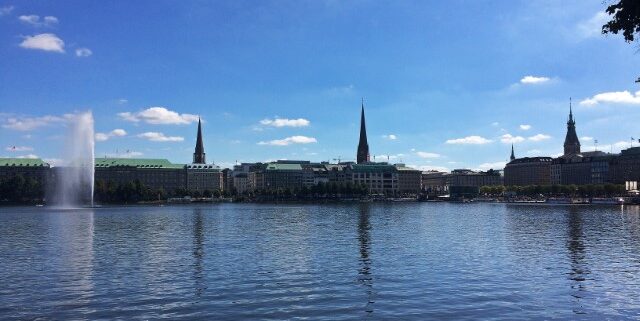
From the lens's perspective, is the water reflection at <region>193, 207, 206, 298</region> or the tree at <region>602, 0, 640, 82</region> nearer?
the tree at <region>602, 0, 640, 82</region>

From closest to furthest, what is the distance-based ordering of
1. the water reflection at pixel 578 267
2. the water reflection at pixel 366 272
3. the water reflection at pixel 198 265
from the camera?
the water reflection at pixel 366 272 < the water reflection at pixel 578 267 < the water reflection at pixel 198 265

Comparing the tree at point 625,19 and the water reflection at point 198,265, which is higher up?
the tree at point 625,19

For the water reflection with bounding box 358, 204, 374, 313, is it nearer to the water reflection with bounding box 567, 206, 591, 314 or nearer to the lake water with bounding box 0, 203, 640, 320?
the lake water with bounding box 0, 203, 640, 320

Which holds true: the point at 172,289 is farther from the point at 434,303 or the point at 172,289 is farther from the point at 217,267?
the point at 434,303

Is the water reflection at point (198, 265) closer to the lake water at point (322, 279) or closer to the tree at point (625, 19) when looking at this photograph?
the lake water at point (322, 279)

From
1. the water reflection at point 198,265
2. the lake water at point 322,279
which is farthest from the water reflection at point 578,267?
the water reflection at point 198,265

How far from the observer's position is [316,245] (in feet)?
133

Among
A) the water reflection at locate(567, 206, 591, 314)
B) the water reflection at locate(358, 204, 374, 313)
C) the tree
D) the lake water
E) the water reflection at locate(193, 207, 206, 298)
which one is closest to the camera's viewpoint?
the tree

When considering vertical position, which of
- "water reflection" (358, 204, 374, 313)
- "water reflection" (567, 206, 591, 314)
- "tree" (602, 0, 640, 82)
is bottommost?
"water reflection" (567, 206, 591, 314)

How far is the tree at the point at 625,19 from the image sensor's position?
15.0 meters

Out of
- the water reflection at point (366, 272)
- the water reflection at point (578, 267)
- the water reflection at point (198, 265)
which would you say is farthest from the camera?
the water reflection at point (198, 265)

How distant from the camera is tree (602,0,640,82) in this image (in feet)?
49.2

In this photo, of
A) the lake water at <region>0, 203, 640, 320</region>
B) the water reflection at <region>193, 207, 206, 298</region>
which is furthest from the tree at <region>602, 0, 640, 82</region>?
the water reflection at <region>193, 207, 206, 298</region>

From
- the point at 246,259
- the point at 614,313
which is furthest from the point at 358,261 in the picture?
the point at 614,313
